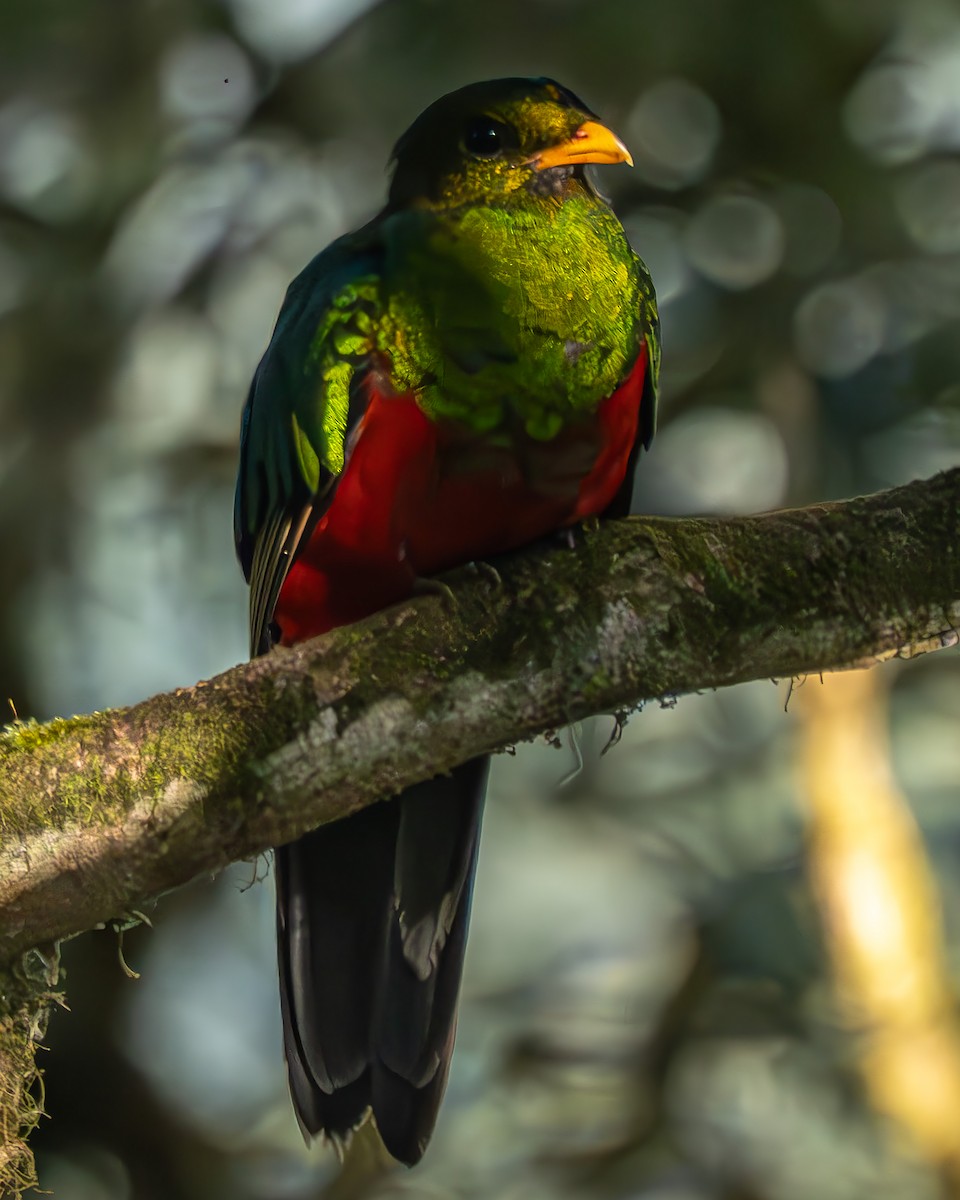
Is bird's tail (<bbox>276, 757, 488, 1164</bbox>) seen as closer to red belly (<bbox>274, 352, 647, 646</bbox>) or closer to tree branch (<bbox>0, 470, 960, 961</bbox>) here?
red belly (<bbox>274, 352, 647, 646</bbox>)

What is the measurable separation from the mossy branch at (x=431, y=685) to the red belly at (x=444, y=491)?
0.25 m

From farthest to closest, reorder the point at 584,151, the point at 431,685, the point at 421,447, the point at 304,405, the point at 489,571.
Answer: the point at 584,151 → the point at 304,405 → the point at 421,447 → the point at 489,571 → the point at 431,685

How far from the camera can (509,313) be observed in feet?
8.51

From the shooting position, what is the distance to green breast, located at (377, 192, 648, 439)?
255 cm

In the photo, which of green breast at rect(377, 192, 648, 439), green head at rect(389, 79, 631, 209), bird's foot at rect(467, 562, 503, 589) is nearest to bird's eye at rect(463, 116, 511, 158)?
green head at rect(389, 79, 631, 209)

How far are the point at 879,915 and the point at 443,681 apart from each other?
2794 millimetres

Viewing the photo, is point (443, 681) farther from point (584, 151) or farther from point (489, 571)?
point (584, 151)

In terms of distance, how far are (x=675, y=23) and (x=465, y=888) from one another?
3.13 m

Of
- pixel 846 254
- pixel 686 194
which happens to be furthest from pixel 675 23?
pixel 846 254

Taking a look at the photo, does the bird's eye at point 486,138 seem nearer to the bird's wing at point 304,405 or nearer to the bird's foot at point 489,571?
the bird's wing at point 304,405

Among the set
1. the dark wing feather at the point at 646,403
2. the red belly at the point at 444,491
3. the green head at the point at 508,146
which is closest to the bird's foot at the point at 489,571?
the red belly at the point at 444,491

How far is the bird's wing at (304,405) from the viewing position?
2.61m

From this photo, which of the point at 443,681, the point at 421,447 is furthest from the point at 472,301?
the point at 443,681

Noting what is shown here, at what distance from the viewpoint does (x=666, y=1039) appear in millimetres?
4500
